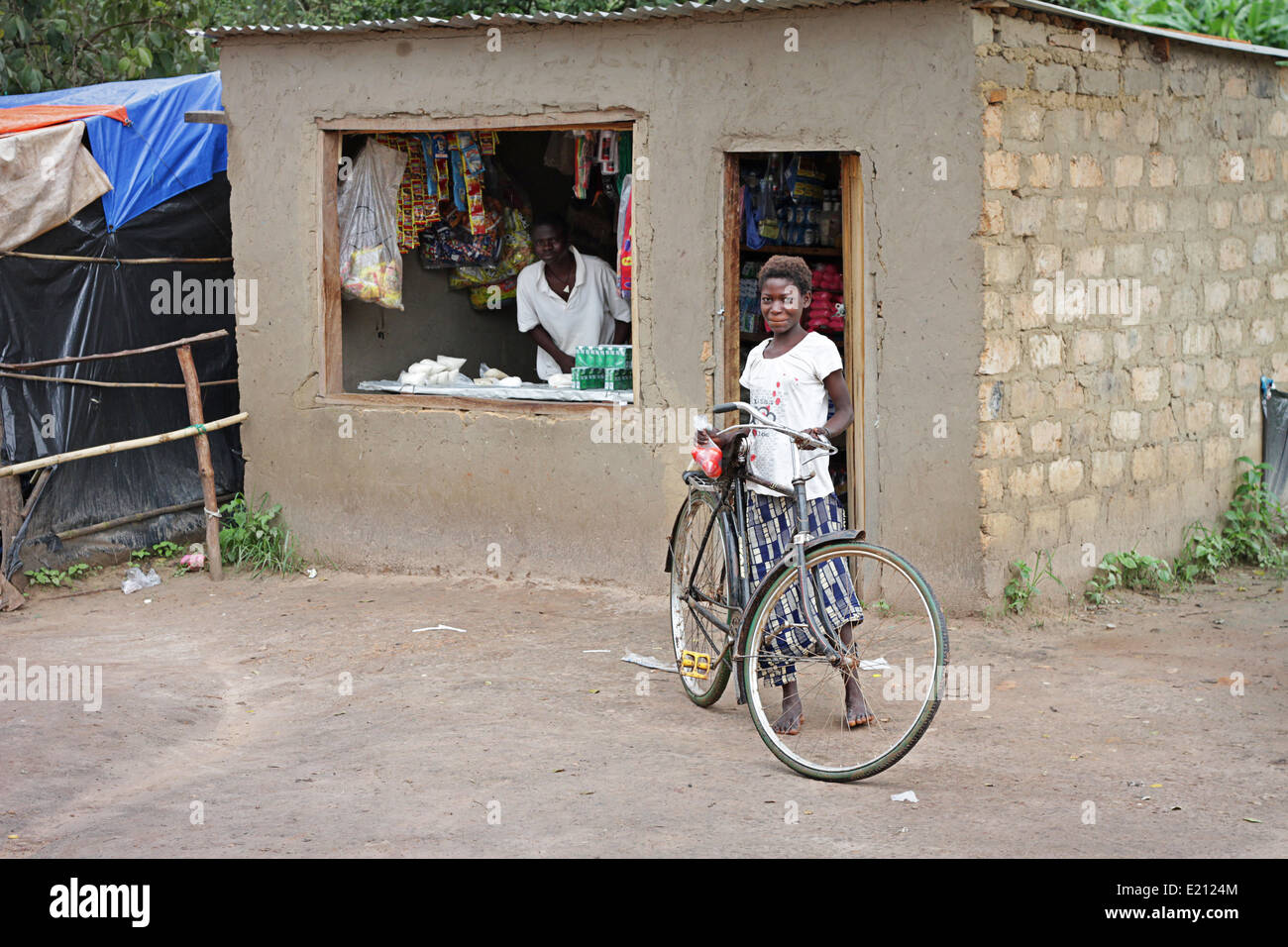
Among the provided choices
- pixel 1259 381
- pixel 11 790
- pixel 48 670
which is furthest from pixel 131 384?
pixel 1259 381

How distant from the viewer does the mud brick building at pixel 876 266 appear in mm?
6379

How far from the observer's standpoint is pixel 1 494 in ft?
24.6

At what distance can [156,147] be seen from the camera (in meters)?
8.52

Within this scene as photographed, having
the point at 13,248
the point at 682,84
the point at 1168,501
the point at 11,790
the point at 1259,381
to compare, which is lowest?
the point at 11,790

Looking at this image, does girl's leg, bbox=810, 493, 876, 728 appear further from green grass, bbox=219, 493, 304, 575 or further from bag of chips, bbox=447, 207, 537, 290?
bag of chips, bbox=447, 207, 537, 290

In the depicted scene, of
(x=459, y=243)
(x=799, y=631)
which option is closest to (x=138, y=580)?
(x=459, y=243)

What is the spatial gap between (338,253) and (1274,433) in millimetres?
5519

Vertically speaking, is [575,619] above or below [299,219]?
below

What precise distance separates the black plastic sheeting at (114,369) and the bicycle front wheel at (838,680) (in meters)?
4.59

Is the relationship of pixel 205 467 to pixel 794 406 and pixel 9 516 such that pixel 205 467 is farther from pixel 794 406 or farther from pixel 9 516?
pixel 794 406

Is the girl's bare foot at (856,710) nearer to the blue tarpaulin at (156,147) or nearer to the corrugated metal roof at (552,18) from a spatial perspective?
the corrugated metal roof at (552,18)

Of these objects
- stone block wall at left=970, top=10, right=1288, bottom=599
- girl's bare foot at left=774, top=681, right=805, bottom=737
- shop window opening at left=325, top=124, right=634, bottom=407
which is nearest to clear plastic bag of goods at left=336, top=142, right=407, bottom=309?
shop window opening at left=325, top=124, right=634, bottom=407

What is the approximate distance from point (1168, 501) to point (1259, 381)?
123 cm

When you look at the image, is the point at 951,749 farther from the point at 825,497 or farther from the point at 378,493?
the point at 378,493
